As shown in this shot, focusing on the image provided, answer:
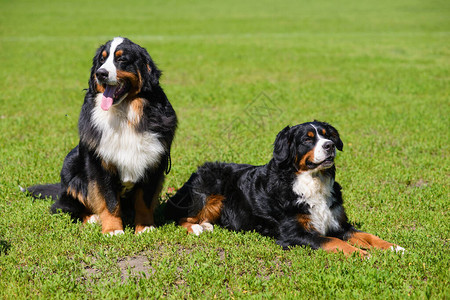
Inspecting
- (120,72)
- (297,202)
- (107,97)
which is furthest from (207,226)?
(120,72)

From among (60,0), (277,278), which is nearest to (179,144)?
(277,278)

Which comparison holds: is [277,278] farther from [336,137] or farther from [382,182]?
[382,182]

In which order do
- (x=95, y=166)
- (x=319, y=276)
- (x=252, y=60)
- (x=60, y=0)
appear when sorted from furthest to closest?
1. (x=60, y=0)
2. (x=252, y=60)
3. (x=95, y=166)
4. (x=319, y=276)

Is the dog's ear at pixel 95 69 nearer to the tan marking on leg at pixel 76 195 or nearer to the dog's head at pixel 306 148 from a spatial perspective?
the tan marking on leg at pixel 76 195

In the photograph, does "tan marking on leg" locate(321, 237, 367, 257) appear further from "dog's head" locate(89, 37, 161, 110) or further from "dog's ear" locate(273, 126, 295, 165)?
"dog's head" locate(89, 37, 161, 110)

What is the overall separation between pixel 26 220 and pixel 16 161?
2.51 m

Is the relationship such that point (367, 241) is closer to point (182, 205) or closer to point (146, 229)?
point (182, 205)

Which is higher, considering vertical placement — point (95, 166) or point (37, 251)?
point (95, 166)

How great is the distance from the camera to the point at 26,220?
17.4 ft

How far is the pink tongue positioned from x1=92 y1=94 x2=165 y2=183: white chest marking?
116mm

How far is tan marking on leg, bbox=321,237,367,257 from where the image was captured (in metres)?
4.40

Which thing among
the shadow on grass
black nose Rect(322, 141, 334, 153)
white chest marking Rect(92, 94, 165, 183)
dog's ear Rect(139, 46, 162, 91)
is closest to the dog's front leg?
black nose Rect(322, 141, 334, 153)

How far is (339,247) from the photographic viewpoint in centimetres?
448

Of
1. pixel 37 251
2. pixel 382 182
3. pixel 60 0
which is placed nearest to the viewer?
pixel 37 251
